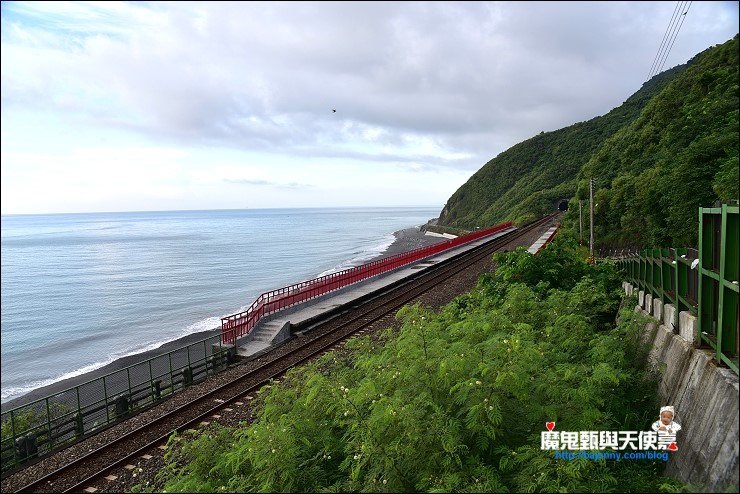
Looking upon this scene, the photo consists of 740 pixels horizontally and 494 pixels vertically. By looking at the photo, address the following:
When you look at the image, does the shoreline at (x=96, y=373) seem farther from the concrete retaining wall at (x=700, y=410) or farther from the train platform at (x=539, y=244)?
the concrete retaining wall at (x=700, y=410)

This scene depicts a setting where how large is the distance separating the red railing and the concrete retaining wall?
49.1ft

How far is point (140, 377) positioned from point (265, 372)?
1387 centimetres

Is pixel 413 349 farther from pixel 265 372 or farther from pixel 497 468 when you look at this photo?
pixel 265 372

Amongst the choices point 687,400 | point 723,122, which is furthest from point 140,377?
point 723,122

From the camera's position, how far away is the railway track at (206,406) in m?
9.33

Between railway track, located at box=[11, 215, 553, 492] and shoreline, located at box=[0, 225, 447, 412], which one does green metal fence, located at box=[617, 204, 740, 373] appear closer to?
railway track, located at box=[11, 215, 553, 492]

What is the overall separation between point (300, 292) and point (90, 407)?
10247 mm

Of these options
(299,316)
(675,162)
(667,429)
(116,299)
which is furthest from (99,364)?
(675,162)

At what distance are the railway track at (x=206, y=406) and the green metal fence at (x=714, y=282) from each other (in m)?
7.95

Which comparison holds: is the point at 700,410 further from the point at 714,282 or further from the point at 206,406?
the point at 206,406

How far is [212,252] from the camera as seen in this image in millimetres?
93500

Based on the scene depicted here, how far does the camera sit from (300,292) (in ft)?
75.6

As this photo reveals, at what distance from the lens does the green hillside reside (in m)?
19.9

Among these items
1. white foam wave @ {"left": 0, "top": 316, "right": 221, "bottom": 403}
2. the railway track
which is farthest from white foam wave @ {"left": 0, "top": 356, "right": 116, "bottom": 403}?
the railway track
